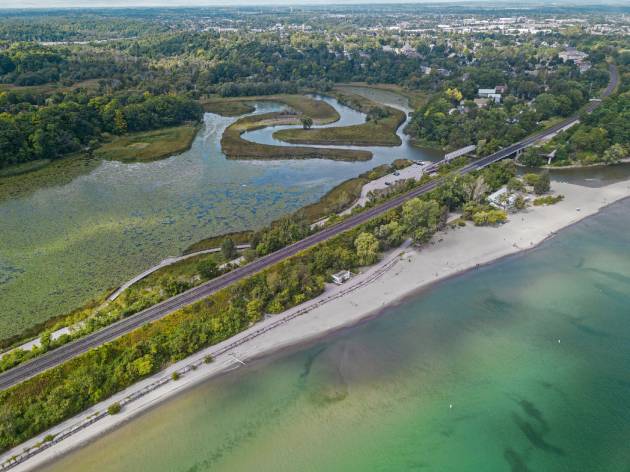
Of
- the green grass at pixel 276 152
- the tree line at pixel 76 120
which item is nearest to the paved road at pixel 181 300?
the green grass at pixel 276 152

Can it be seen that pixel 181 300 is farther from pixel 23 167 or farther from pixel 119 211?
pixel 23 167

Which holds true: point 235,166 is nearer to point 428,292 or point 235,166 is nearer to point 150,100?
point 150,100

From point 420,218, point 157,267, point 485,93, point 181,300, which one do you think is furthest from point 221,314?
point 485,93

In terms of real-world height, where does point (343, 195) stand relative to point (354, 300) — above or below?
Answer: above

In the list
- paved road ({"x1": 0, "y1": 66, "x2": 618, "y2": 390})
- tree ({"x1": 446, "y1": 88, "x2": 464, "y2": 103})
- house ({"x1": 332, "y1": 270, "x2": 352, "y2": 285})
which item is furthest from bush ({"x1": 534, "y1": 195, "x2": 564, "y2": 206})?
tree ({"x1": 446, "y1": 88, "x2": 464, "y2": 103})

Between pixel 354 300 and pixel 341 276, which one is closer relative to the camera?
pixel 354 300
